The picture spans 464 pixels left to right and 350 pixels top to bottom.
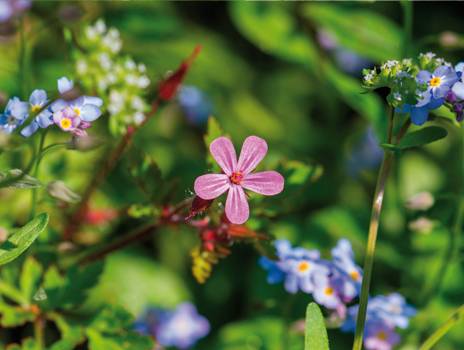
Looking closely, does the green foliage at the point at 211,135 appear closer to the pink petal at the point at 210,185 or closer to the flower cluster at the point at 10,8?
the pink petal at the point at 210,185

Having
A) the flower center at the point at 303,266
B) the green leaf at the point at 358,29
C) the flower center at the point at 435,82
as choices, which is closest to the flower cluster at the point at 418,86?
the flower center at the point at 435,82

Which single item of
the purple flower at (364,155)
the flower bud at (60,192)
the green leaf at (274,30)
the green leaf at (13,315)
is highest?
the flower bud at (60,192)

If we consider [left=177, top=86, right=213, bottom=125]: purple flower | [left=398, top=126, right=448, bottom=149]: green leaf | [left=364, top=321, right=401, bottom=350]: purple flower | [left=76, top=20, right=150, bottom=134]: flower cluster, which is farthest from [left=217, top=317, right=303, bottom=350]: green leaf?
[left=177, top=86, right=213, bottom=125]: purple flower

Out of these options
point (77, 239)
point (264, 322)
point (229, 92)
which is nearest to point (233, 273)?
point (264, 322)

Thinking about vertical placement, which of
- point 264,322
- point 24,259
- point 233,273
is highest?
point 24,259

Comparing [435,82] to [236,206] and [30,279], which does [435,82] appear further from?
[30,279]

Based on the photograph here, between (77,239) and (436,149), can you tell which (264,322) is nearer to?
(77,239)

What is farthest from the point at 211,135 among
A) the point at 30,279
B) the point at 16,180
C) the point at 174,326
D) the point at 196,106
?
the point at 196,106

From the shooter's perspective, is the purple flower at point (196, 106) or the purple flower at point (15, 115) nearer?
the purple flower at point (15, 115)
